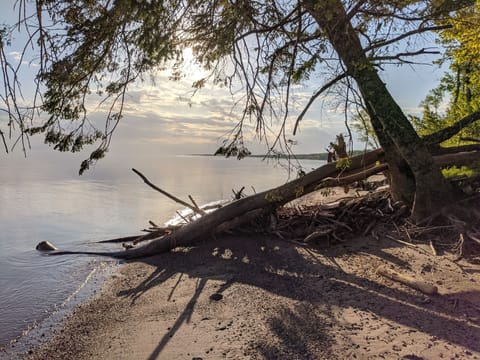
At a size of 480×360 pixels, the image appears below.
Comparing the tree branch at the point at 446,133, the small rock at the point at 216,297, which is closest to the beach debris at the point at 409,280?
the small rock at the point at 216,297

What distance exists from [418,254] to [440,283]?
45.4 inches

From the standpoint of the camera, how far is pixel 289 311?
5.01 m

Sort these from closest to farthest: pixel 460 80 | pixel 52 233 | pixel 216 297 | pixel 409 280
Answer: pixel 409 280, pixel 216 297, pixel 52 233, pixel 460 80

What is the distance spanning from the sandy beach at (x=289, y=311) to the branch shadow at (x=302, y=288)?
0.02 meters

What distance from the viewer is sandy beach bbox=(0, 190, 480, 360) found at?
4016 millimetres

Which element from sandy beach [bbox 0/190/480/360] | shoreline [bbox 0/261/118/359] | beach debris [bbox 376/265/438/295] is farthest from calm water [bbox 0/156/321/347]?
beach debris [bbox 376/265/438/295]

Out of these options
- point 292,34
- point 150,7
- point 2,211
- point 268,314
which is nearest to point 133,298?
point 268,314

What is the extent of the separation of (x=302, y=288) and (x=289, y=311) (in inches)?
38.9

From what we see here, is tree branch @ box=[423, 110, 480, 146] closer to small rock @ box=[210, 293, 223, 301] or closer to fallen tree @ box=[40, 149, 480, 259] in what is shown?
fallen tree @ box=[40, 149, 480, 259]

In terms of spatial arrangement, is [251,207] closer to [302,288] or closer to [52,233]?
[302,288]

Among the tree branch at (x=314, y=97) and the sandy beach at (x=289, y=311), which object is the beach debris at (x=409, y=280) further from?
the tree branch at (x=314, y=97)

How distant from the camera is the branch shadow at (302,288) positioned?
4.17 m

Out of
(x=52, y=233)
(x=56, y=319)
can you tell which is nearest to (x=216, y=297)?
(x=56, y=319)

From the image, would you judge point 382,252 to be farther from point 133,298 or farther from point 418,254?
point 133,298
